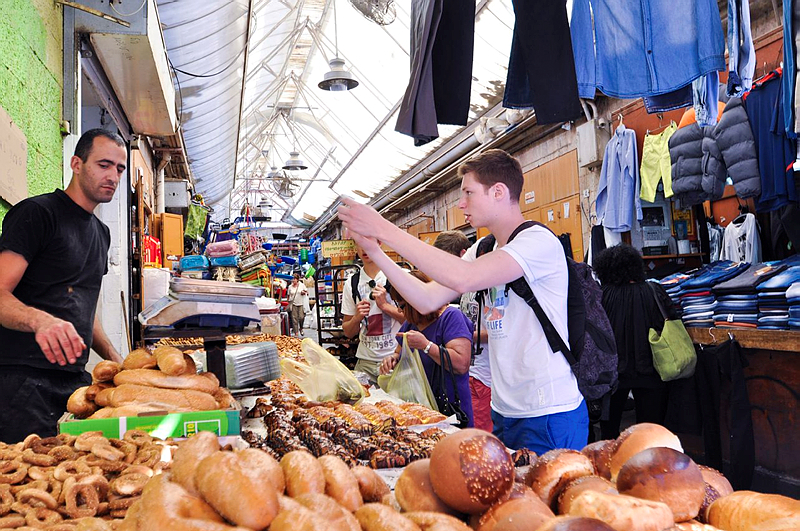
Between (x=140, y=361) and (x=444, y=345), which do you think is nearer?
(x=140, y=361)

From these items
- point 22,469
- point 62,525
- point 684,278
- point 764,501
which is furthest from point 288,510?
point 684,278

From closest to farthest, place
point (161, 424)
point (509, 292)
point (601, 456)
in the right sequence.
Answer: point (601, 456) → point (161, 424) → point (509, 292)

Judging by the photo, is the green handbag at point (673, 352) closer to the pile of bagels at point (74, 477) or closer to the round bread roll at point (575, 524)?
the pile of bagels at point (74, 477)

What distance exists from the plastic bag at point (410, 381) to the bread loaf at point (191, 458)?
2430 millimetres

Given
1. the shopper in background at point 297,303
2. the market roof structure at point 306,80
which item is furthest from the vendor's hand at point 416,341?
the shopper in background at point 297,303

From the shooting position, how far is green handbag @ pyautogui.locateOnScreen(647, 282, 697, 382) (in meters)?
4.87

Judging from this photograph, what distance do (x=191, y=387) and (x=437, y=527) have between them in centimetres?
164

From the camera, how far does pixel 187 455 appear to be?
105 centimetres

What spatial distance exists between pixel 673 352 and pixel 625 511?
445 centimetres

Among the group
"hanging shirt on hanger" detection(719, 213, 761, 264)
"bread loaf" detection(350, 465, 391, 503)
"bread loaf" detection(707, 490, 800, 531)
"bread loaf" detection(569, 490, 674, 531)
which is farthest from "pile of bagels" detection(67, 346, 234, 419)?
"hanging shirt on hanger" detection(719, 213, 761, 264)

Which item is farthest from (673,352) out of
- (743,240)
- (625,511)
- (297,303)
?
(297,303)

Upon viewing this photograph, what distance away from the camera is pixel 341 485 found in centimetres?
103

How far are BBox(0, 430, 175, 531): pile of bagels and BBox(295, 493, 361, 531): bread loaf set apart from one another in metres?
0.36

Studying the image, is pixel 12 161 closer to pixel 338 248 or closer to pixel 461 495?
pixel 461 495
